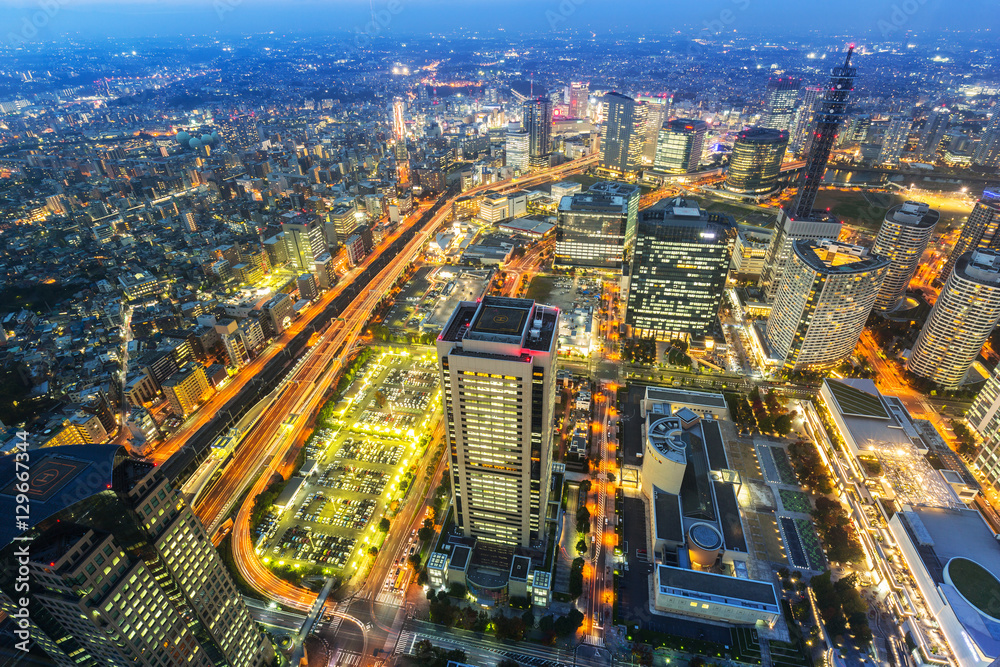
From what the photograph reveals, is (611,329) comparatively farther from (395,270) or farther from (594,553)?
(395,270)

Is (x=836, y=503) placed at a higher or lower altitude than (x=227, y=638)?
lower

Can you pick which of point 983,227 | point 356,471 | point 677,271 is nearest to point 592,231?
point 677,271

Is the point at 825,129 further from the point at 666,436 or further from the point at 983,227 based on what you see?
the point at 666,436

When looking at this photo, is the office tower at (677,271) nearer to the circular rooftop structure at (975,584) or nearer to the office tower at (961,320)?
the office tower at (961,320)

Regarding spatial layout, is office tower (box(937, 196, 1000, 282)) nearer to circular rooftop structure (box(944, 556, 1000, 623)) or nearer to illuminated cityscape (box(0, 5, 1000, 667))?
illuminated cityscape (box(0, 5, 1000, 667))

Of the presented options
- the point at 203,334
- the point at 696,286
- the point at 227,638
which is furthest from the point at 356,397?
the point at 696,286
